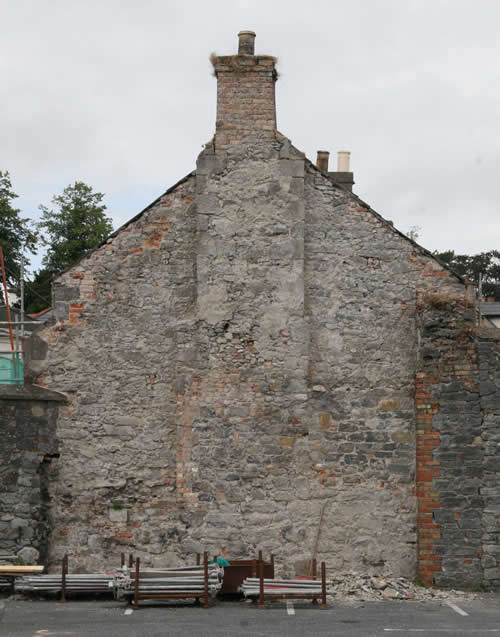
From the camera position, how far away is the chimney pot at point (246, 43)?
16703 mm

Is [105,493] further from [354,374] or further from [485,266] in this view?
[485,266]

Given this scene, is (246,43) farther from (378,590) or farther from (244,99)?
(378,590)

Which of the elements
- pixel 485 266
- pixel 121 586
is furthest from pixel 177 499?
pixel 485 266

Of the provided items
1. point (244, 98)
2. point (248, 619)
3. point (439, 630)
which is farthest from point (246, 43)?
point (439, 630)

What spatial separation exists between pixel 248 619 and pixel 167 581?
4.72 ft

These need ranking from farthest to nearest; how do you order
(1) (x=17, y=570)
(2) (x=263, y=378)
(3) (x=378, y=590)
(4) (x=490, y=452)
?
(2) (x=263, y=378)
(4) (x=490, y=452)
(3) (x=378, y=590)
(1) (x=17, y=570)

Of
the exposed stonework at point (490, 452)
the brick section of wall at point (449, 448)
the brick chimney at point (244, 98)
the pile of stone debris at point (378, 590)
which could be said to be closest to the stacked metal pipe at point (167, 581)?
the pile of stone debris at point (378, 590)

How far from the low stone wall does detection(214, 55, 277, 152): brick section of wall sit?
5.02 metres

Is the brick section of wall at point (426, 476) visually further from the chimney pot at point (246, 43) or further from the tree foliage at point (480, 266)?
the tree foliage at point (480, 266)

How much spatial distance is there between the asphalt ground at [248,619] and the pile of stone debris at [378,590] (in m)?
0.36

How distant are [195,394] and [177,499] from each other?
1.67m

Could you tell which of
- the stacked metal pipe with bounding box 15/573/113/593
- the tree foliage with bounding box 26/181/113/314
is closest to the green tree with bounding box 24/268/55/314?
the tree foliage with bounding box 26/181/113/314

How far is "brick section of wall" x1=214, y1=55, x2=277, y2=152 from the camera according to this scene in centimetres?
1641

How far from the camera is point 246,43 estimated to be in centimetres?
1675
